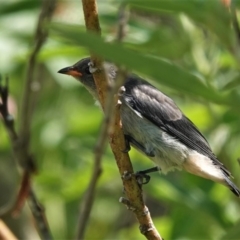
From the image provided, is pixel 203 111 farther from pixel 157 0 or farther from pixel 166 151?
pixel 157 0

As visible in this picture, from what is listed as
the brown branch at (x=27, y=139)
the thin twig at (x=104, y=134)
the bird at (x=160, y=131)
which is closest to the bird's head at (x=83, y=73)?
the bird at (x=160, y=131)

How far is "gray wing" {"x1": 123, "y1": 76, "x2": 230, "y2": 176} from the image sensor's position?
438cm

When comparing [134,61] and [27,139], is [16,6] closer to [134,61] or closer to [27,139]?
[27,139]

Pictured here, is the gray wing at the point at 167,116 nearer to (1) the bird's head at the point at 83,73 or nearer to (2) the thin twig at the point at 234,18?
(1) the bird's head at the point at 83,73

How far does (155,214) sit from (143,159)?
1.88 m

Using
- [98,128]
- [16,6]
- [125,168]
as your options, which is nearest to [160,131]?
[98,128]

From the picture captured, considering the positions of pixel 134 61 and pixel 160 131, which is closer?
pixel 134 61

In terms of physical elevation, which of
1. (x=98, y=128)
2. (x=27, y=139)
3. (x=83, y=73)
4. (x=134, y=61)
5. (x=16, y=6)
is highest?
(x=134, y=61)

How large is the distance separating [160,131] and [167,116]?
160mm

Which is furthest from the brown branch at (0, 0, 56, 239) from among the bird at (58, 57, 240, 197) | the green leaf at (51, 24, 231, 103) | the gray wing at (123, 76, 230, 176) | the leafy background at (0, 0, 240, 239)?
the green leaf at (51, 24, 231, 103)

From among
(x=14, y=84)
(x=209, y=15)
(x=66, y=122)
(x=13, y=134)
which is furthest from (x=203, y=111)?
(x=209, y=15)

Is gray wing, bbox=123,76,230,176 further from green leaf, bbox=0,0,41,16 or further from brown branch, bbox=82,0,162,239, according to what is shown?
brown branch, bbox=82,0,162,239

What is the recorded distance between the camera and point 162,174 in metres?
4.45

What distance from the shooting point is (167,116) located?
4.51 m
